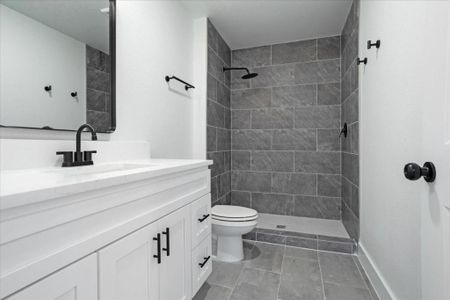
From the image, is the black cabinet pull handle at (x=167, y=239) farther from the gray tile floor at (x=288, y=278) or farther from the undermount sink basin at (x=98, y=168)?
the gray tile floor at (x=288, y=278)

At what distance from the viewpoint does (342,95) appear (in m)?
2.73

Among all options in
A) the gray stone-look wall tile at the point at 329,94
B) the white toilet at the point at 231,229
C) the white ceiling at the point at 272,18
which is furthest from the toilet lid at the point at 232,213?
the white ceiling at the point at 272,18

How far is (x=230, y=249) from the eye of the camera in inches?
81.9

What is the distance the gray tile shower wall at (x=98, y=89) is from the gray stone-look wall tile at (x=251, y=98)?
6.52 feet

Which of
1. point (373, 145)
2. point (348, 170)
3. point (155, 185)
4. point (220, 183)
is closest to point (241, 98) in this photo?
point (220, 183)

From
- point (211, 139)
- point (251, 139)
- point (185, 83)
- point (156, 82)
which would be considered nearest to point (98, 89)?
point (156, 82)

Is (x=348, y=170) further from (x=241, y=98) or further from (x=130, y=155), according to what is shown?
(x=130, y=155)

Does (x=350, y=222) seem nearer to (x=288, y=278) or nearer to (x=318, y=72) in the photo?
(x=288, y=278)

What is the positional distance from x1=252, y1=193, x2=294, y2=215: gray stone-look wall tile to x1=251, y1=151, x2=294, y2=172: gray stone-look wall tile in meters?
0.35

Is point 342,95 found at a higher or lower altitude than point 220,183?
higher

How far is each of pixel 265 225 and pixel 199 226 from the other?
1.44 meters

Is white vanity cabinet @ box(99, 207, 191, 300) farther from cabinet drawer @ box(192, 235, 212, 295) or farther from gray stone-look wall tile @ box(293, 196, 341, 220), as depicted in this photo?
gray stone-look wall tile @ box(293, 196, 341, 220)

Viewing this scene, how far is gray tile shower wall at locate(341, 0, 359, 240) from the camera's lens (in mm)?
2078

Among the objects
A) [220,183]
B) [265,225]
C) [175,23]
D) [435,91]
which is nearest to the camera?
[435,91]
